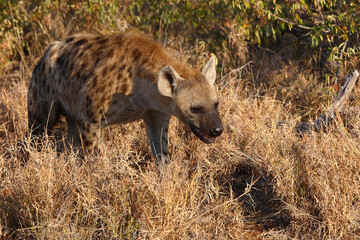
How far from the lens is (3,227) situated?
305cm

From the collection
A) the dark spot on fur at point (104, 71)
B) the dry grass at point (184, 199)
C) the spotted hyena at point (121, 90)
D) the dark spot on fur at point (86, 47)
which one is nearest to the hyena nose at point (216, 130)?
the spotted hyena at point (121, 90)

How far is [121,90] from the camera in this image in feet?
12.4

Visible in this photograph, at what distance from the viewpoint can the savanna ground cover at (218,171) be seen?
3.02m

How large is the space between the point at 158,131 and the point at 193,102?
21.3 inches

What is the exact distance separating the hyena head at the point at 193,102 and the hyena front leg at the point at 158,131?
0.34m

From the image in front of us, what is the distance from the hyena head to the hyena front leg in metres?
0.34

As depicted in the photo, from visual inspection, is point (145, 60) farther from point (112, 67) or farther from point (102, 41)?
point (102, 41)

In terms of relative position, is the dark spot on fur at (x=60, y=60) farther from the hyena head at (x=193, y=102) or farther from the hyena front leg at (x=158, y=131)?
the hyena head at (x=193, y=102)

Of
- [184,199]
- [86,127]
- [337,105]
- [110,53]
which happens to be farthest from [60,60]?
[337,105]

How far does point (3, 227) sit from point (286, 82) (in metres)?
3.66

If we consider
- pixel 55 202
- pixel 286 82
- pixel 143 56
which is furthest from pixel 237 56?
pixel 55 202

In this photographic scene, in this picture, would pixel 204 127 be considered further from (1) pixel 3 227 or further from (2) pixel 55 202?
(1) pixel 3 227

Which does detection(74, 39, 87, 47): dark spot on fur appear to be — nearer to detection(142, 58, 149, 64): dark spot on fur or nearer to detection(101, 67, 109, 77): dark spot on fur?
detection(101, 67, 109, 77): dark spot on fur

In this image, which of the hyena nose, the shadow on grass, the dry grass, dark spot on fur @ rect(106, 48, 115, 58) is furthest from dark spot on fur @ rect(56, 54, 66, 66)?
the shadow on grass
